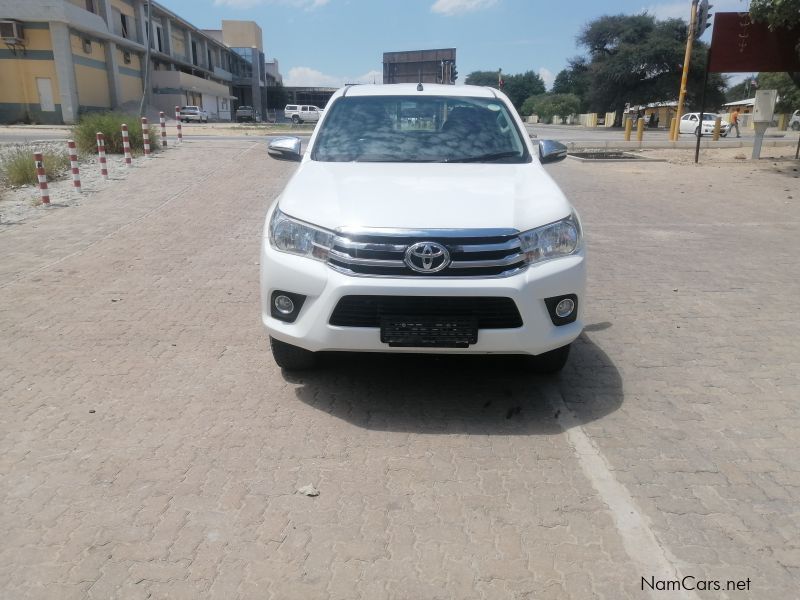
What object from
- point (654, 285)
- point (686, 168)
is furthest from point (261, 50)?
point (654, 285)

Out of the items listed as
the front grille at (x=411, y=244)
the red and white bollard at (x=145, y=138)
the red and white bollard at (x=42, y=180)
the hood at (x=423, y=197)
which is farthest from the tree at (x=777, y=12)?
the red and white bollard at (x=145, y=138)

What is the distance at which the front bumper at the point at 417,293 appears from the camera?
330 cm

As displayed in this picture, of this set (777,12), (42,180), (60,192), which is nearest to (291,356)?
(42,180)

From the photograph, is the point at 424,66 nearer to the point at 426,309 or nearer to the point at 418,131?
the point at 418,131

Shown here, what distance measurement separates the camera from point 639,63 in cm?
5359

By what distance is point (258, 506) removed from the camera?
2850mm

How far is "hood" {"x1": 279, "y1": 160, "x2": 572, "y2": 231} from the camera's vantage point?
342cm

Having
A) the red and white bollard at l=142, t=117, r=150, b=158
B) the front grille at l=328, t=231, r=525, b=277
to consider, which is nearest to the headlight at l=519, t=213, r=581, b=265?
the front grille at l=328, t=231, r=525, b=277

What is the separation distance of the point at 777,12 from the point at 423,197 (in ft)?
44.1

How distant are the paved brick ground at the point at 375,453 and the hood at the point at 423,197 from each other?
3.77ft

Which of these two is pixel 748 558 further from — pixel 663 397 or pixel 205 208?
pixel 205 208

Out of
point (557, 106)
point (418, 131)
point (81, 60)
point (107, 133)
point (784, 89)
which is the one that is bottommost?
point (107, 133)

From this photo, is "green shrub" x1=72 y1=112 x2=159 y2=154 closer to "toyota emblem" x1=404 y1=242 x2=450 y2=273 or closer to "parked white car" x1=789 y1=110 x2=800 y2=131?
"toyota emblem" x1=404 y1=242 x2=450 y2=273

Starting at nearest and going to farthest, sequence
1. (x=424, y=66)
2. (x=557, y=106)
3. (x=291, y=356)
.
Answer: (x=291, y=356) < (x=424, y=66) < (x=557, y=106)
